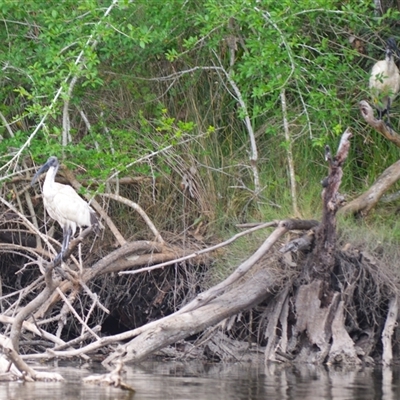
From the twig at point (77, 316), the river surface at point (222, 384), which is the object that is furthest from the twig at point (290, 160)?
the twig at point (77, 316)

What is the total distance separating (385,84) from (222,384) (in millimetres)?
3512

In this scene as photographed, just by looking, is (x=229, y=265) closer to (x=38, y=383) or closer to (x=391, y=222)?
(x=391, y=222)

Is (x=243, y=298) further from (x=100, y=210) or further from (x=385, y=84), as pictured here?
(x=385, y=84)

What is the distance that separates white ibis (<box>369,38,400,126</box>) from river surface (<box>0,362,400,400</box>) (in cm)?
247

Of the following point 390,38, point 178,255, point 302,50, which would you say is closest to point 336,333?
point 178,255

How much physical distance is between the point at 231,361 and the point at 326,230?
151 cm

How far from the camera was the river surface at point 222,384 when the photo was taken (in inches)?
270

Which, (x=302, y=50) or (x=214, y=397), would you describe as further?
(x=302, y=50)

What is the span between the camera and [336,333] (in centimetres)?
887

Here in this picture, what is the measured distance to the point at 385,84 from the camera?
9.73m

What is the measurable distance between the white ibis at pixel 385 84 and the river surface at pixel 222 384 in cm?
247

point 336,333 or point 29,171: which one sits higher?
point 29,171

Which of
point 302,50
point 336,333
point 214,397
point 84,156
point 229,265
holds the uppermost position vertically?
point 302,50

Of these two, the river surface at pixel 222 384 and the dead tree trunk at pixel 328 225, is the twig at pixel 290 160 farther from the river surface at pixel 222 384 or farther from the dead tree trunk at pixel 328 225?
the river surface at pixel 222 384
